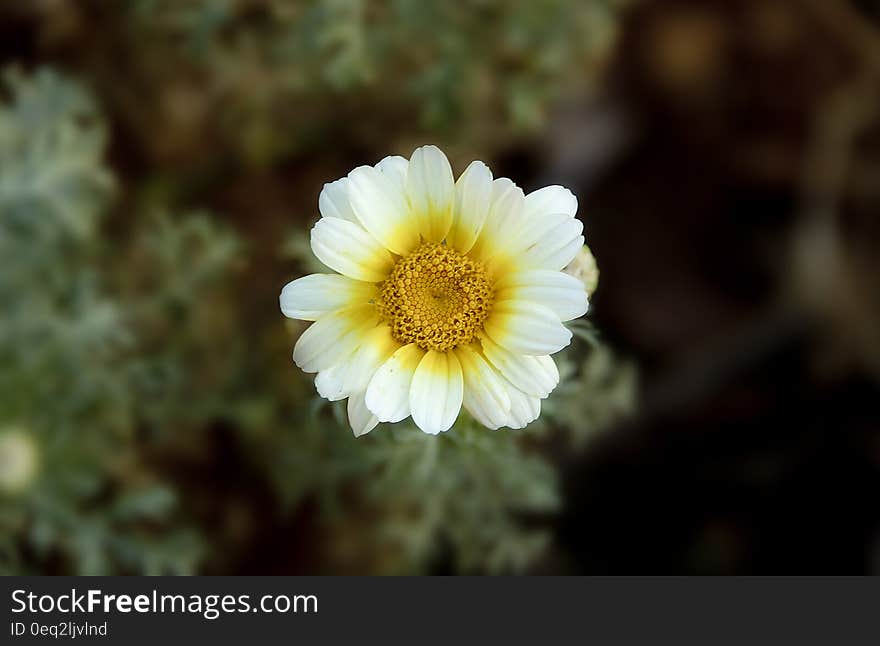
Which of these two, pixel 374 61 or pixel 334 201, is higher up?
pixel 374 61

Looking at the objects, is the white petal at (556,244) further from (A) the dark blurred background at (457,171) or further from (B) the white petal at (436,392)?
(A) the dark blurred background at (457,171)

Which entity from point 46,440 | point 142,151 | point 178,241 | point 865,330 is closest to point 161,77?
point 142,151

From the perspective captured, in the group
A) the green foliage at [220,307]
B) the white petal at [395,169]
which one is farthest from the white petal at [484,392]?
the green foliage at [220,307]

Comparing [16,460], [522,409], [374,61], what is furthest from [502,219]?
[16,460]

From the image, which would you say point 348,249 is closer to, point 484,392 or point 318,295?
point 318,295

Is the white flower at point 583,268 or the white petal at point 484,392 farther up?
the white flower at point 583,268

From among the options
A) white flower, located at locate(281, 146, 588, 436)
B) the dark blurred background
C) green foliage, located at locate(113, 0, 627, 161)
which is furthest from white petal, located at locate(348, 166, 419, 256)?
green foliage, located at locate(113, 0, 627, 161)
